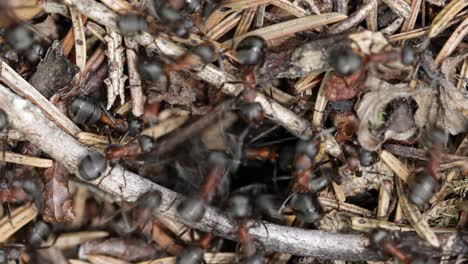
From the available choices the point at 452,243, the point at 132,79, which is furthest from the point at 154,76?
the point at 452,243

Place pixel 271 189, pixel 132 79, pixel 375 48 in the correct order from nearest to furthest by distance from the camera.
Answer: pixel 375 48
pixel 132 79
pixel 271 189

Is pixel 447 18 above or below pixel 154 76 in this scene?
above

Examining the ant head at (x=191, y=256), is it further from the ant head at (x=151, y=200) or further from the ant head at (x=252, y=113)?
the ant head at (x=252, y=113)

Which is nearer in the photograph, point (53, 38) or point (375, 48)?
point (375, 48)

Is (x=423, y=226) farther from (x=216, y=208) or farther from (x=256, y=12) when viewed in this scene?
(x=256, y=12)

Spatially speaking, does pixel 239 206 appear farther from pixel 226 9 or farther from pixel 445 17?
pixel 445 17
